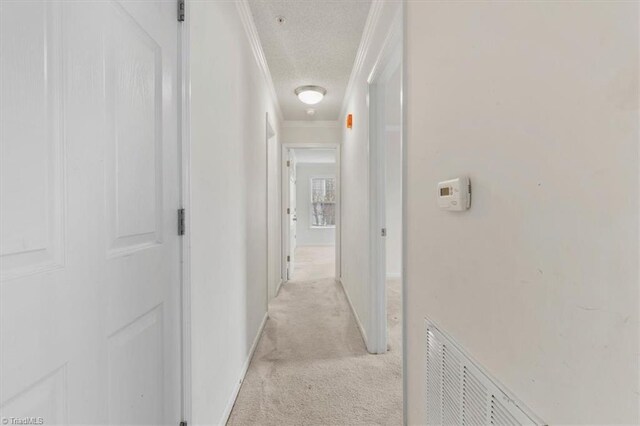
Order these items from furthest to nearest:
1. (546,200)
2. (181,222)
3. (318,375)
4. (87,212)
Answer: (318,375), (181,222), (87,212), (546,200)

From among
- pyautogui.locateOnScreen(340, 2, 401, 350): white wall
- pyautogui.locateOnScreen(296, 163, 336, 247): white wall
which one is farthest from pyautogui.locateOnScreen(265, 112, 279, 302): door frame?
pyautogui.locateOnScreen(296, 163, 336, 247): white wall

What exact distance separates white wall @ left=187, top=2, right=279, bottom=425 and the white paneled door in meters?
0.17

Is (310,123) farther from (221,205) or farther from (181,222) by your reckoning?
(181,222)

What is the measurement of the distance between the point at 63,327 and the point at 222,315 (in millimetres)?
1002

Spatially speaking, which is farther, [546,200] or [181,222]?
[181,222]

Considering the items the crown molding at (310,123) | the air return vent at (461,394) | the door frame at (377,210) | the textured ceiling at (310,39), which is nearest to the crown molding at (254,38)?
the textured ceiling at (310,39)

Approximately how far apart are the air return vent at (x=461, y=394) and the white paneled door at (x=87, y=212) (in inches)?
36.9

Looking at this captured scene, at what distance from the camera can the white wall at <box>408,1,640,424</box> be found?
45 centimetres

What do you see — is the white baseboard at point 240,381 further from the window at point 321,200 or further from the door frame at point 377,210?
the window at point 321,200

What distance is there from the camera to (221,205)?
157 cm

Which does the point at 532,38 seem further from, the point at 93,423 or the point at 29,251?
the point at 93,423

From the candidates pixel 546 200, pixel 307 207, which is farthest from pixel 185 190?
pixel 307 207

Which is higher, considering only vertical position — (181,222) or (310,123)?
(310,123)

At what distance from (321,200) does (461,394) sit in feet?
26.0
